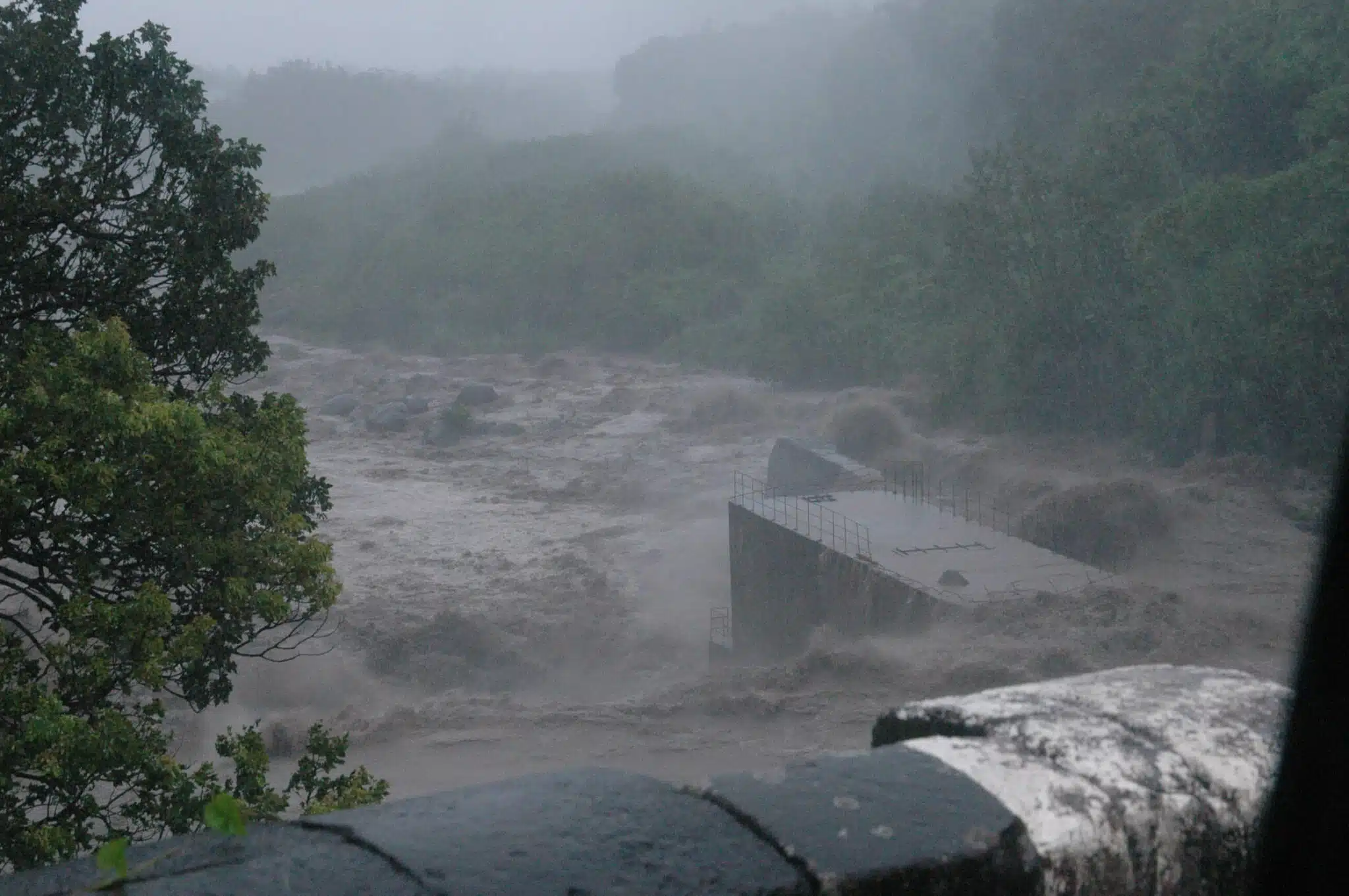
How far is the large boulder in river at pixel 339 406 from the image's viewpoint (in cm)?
3481

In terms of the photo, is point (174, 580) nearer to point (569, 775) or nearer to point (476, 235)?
point (569, 775)

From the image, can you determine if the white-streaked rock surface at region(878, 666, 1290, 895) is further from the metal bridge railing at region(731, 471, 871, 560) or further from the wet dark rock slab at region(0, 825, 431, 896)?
the metal bridge railing at region(731, 471, 871, 560)

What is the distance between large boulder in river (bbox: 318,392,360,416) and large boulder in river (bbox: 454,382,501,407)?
9.61 feet

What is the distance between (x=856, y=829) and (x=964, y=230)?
26684 millimetres

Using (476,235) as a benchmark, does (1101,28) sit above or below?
above

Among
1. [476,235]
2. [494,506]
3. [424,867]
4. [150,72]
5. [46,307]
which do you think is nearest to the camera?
[424,867]

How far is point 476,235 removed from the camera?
4944 centimetres

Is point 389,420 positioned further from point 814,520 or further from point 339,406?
point 814,520

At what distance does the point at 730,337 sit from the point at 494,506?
48.2 ft

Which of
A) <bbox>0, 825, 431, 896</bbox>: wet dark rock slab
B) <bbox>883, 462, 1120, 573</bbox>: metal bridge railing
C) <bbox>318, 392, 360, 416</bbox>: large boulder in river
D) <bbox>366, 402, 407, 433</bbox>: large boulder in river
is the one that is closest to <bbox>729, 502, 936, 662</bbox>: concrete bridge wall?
<bbox>883, 462, 1120, 573</bbox>: metal bridge railing

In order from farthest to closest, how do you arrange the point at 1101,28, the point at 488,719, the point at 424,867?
the point at 1101,28, the point at 488,719, the point at 424,867

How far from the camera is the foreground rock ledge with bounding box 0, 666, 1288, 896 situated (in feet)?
5.80

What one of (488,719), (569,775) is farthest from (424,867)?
(488,719)

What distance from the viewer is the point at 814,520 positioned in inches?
684
